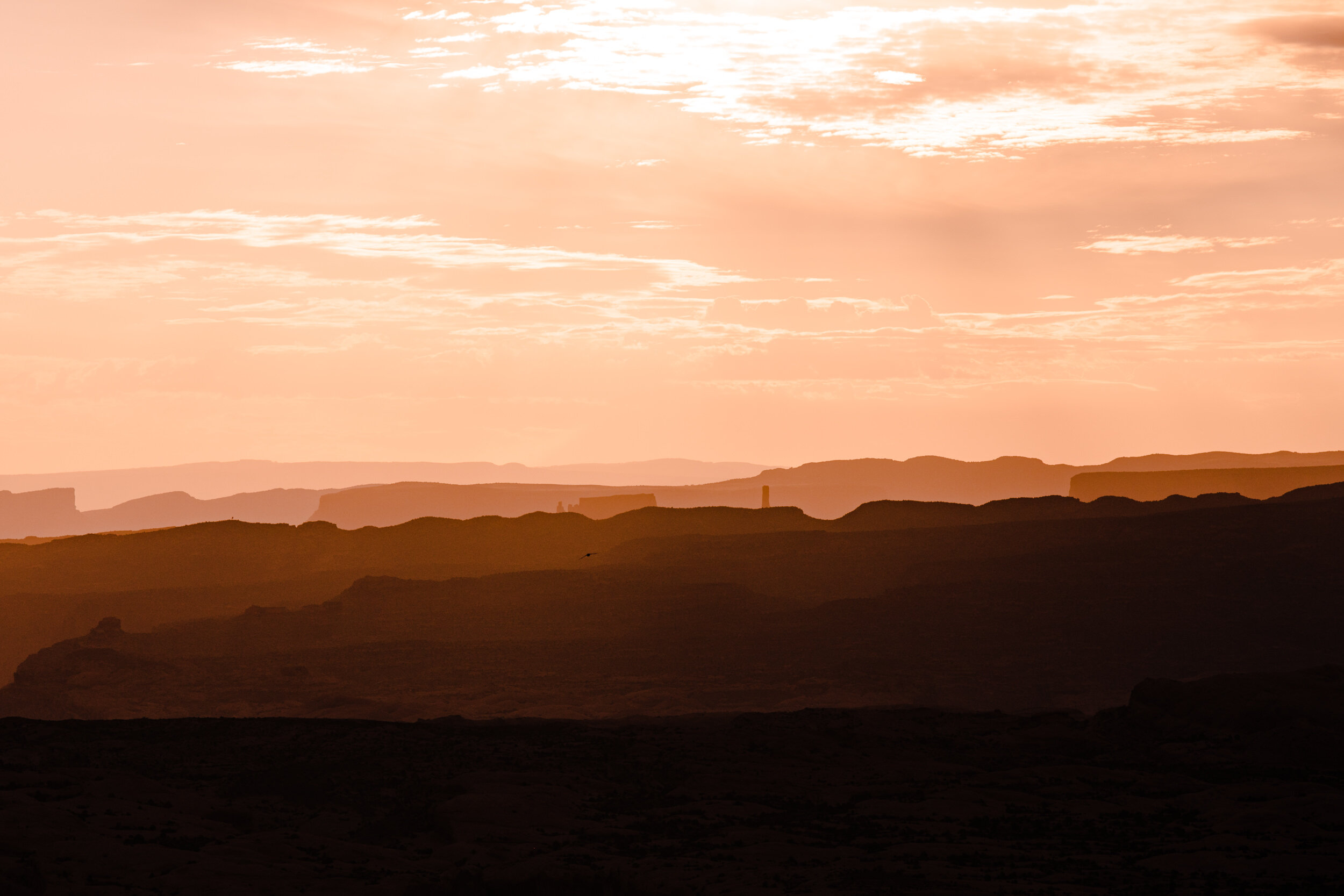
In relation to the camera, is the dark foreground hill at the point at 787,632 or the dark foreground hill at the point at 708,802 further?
the dark foreground hill at the point at 787,632

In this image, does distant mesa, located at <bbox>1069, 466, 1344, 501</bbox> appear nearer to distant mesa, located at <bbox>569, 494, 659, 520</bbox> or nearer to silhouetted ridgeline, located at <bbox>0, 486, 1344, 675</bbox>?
silhouetted ridgeline, located at <bbox>0, 486, 1344, 675</bbox>

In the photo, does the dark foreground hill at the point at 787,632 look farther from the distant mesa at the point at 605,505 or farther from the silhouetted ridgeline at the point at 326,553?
the distant mesa at the point at 605,505

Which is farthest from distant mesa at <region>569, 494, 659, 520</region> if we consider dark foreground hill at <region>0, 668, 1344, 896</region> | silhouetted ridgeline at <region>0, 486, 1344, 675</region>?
dark foreground hill at <region>0, 668, 1344, 896</region>

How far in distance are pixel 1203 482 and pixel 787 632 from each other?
67.0 meters

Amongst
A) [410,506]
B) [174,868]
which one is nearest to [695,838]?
[174,868]

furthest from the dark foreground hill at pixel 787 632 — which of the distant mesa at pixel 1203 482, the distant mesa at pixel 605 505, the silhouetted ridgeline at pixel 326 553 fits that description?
Result: the distant mesa at pixel 605 505

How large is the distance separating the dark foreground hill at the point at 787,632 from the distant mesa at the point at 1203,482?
4040 cm

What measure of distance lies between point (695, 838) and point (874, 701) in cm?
2433

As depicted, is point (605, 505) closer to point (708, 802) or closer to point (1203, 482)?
point (1203, 482)

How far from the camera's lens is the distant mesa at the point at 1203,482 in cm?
10456

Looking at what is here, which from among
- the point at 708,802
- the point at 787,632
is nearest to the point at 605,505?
the point at 787,632

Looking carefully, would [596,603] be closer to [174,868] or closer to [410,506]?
[174,868]

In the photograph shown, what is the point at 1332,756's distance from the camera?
26.0 metres

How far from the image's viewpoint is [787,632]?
5603cm
